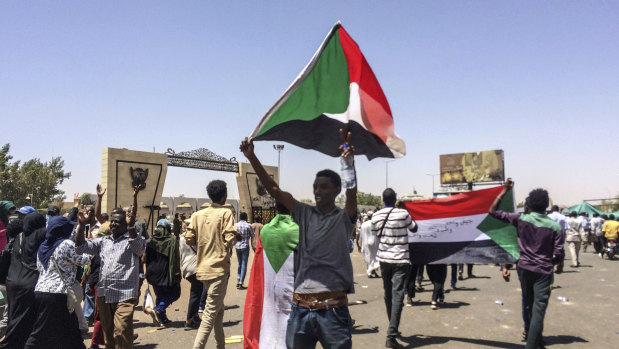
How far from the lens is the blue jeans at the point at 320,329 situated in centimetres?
308

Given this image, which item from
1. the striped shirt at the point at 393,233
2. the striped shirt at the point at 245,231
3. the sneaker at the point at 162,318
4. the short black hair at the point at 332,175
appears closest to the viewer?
the short black hair at the point at 332,175

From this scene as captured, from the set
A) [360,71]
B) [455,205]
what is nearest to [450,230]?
[455,205]

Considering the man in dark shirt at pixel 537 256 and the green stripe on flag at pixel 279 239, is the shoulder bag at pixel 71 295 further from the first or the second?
the man in dark shirt at pixel 537 256

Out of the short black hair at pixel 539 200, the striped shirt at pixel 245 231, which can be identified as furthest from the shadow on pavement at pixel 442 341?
the striped shirt at pixel 245 231

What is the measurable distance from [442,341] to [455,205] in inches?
86.8

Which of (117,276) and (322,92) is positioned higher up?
(322,92)

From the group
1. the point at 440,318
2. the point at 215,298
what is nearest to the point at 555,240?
the point at 440,318

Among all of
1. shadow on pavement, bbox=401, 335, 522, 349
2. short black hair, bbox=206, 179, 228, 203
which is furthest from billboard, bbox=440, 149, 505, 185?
short black hair, bbox=206, 179, 228, 203

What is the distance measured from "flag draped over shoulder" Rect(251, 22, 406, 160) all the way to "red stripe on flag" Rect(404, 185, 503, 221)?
3666mm

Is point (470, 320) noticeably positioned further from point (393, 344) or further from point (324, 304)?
point (324, 304)

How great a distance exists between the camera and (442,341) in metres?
6.17

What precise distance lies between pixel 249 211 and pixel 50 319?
2747 cm

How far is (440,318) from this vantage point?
296 inches

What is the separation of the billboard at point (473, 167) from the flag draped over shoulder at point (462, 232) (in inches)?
2500
